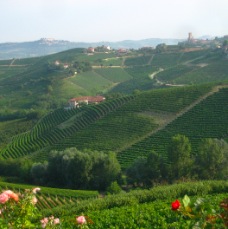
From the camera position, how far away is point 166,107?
4869 centimetres

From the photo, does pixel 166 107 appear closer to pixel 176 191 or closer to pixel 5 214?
pixel 176 191

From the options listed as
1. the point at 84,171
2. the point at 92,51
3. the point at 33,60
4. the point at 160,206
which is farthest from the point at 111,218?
the point at 33,60

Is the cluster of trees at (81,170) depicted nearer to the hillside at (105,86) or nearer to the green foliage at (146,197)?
the hillside at (105,86)

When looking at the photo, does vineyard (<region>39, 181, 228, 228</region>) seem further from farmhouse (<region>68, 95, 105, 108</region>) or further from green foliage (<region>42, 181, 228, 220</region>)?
farmhouse (<region>68, 95, 105, 108</region>)

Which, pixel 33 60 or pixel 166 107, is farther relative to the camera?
pixel 33 60

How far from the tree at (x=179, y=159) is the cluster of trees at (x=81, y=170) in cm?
539

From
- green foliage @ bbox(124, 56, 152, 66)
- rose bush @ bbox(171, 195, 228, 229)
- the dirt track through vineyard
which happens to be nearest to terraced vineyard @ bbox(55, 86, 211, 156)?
the dirt track through vineyard

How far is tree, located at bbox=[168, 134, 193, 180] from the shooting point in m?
29.9

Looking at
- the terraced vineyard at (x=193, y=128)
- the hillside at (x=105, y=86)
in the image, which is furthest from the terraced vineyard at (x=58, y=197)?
the hillside at (x=105, y=86)

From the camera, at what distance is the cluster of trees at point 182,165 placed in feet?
96.2


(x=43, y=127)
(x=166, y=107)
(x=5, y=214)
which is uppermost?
(x=5, y=214)

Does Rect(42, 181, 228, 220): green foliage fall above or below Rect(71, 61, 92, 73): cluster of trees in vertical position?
above

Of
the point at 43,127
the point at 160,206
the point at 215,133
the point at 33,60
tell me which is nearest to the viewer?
the point at 160,206

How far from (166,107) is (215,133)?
11.1 m
